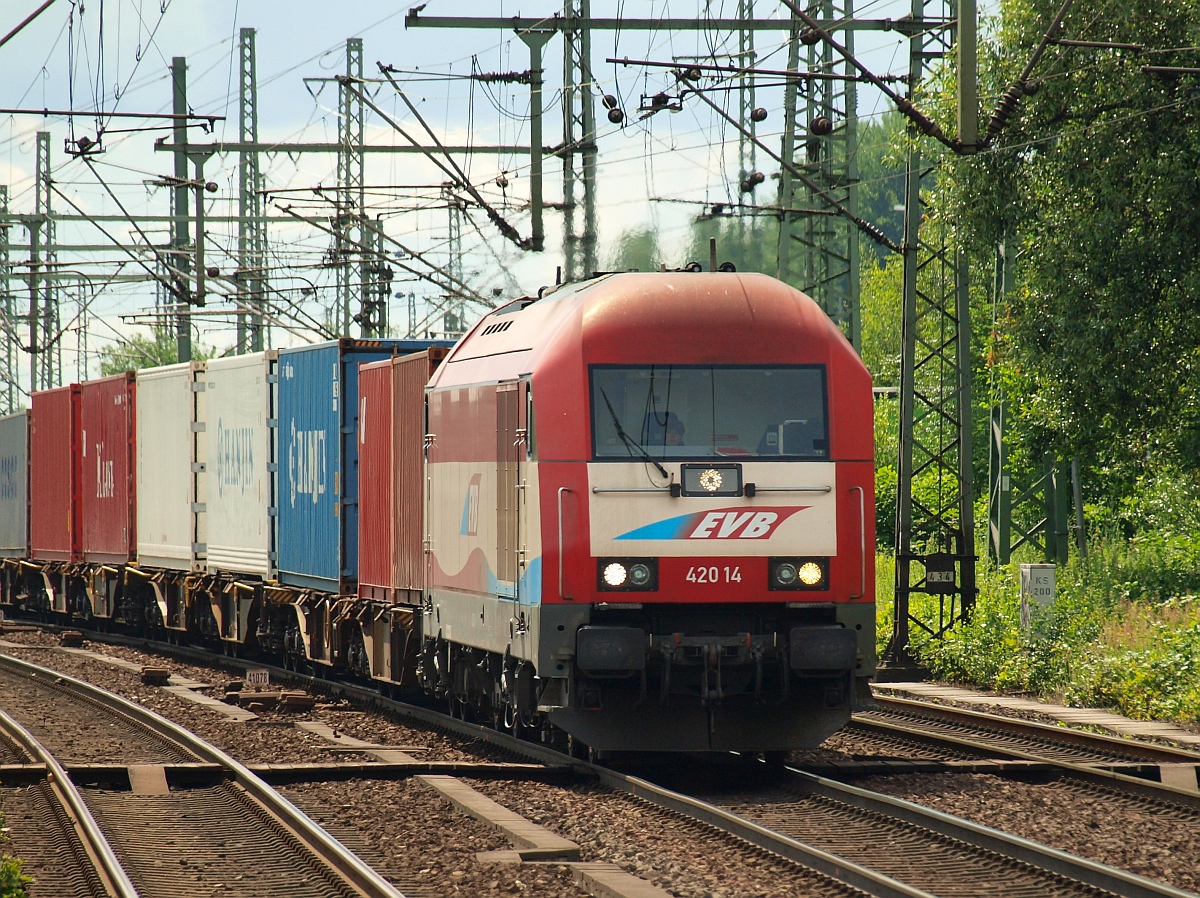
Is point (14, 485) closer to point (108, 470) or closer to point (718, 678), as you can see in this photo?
point (108, 470)

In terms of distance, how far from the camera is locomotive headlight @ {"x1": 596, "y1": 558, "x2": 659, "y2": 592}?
11.4m

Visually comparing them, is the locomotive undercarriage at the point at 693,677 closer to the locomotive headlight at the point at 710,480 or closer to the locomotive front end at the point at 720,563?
the locomotive front end at the point at 720,563

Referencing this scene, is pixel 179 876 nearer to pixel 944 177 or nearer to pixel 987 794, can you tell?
pixel 987 794

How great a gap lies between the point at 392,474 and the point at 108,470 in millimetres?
12597

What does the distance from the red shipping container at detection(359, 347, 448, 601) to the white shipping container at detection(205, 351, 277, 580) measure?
129 inches

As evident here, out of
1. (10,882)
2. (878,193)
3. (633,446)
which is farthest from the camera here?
(878,193)

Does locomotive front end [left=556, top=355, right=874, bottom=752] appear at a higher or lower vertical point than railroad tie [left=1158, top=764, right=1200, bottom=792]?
higher

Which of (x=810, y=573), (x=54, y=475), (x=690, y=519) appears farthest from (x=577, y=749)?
(x=54, y=475)

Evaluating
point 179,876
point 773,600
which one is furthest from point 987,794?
point 179,876

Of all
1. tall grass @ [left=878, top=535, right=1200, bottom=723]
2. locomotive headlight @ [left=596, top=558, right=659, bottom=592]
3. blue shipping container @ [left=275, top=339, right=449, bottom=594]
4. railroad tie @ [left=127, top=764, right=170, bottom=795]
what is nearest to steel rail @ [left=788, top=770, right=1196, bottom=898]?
locomotive headlight @ [left=596, top=558, right=659, bottom=592]

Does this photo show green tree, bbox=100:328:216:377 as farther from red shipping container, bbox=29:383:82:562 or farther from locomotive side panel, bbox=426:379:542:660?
locomotive side panel, bbox=426:379:542:660

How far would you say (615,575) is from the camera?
1138cm

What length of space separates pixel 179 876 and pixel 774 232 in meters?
36.3

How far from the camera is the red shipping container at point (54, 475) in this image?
1177 inches
